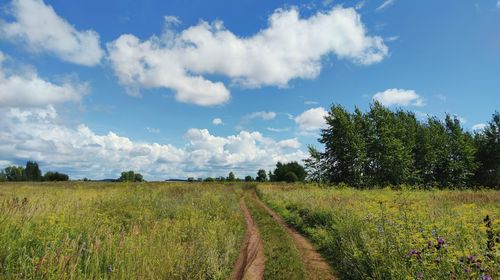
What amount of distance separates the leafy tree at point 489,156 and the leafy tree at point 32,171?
5831 inches

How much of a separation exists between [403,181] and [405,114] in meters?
13.0

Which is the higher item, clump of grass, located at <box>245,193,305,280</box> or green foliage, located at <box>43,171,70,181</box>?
green foliage, located at <box>43,171,70,181</box>

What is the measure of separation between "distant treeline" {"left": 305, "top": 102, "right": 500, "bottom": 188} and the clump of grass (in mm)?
30746

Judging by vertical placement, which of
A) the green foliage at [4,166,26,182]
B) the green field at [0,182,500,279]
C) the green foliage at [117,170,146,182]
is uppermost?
the green foliage at [4,166,26,182]

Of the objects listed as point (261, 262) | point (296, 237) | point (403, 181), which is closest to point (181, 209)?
point (296, 237)

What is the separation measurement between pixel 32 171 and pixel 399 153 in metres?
149

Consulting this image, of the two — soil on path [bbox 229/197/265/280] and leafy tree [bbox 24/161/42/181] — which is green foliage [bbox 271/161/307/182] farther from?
soil on path [bbox 229/197/265/280]

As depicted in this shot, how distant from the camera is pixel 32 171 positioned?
474 ft

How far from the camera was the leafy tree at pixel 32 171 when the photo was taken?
5566 inches

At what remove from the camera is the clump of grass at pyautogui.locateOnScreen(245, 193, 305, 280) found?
8.75m

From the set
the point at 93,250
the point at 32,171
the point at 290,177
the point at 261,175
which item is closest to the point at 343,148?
the point at 93,250

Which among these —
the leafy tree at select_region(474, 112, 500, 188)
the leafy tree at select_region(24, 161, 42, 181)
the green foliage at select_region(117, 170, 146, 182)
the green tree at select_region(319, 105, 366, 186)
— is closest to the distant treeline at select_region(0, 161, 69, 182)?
the leafy tree at select_region(24, 161, 42, 181)

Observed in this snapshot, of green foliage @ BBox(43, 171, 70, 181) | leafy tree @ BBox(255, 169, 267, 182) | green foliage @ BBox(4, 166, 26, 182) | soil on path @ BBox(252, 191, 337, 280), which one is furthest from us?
green foliage @ BBox(4, 166, 26, 182)

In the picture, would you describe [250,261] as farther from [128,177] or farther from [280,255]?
[128,177]
